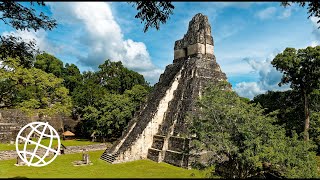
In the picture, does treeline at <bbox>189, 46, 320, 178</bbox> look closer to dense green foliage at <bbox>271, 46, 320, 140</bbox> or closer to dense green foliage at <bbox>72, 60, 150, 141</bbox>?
dense green foliage at <bbox>271, 46, 320, 140</bbox>

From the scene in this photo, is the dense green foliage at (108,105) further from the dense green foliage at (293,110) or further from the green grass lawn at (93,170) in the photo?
the dense green foliage at (293,110)

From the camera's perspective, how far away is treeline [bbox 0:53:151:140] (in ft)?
54.1

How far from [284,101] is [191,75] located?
9.71 m

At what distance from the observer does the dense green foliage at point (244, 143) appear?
10000mm

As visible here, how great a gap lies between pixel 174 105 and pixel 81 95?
1537cm

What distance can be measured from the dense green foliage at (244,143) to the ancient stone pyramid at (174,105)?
4632 mm

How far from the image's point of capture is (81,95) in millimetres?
31234

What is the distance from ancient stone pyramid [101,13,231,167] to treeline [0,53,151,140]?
19.2 feet

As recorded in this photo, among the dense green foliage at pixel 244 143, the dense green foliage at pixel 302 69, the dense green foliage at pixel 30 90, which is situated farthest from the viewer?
the dense green foliage at pixel 302 69

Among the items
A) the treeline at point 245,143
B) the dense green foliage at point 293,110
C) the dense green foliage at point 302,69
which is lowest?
the treeline at point 245,143

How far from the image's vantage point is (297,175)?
9469 millimetres

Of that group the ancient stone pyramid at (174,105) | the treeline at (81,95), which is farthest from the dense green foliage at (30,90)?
the ancient stone pyramid at (174,105)

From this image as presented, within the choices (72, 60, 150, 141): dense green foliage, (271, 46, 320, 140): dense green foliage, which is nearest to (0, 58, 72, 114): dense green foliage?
(72, 60, 150, 141): dense green foliage

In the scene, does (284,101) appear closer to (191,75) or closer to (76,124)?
(191,75)
